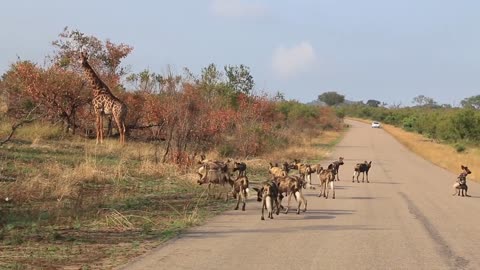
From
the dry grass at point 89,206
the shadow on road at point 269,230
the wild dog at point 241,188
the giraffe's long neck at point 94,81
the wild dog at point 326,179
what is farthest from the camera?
the giraffe's long neck at point 94,81

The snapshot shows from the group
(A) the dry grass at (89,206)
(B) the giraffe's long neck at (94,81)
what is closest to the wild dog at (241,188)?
(A) the dry grass at (89,206)

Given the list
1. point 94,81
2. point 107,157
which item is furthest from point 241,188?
point 94,81

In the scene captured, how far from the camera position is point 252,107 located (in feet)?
114

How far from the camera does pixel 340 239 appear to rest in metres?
10.3

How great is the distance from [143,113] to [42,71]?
4.88 metres

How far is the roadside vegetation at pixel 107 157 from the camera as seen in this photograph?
9.59 meters

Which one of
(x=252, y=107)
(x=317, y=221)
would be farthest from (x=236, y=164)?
(x=252, y=107)

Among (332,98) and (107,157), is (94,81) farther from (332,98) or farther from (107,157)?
(332,98)

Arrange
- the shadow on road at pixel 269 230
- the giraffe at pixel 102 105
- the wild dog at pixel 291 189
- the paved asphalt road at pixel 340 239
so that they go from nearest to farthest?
the paved asphalt road at pixel 340 239 < the shadow on road at pixel 269 230 < the wild dog at pixel 291 189 < the giraffe at pixel 102 105

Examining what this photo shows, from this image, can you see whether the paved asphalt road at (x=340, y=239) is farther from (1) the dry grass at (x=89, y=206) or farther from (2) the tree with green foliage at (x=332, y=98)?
(2) the tree with green foliage at (x=332, y=98)

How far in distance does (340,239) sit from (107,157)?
40.4 feet

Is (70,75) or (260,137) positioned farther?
(260,137)

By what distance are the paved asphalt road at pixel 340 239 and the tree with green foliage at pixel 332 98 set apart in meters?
181

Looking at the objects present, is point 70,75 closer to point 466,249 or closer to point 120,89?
point 120,89
